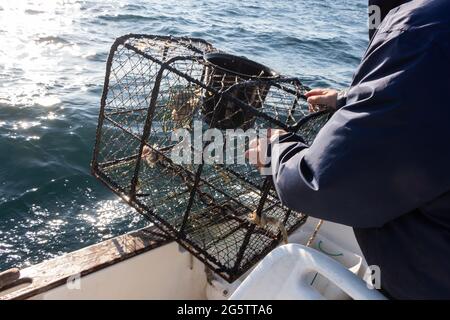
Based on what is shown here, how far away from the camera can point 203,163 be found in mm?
2141

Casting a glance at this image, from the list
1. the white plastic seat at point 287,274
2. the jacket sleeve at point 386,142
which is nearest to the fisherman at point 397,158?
the jacket sleeve at point 386,142

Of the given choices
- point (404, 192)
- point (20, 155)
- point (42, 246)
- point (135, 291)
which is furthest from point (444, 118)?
point (20, 155)

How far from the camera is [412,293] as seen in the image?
1273mm

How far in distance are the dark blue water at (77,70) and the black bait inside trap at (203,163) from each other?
1258mm

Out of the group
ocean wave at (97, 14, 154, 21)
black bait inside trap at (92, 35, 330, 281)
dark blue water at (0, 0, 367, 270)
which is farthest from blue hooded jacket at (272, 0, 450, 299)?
ocean wave at (97, 14, 154, 21)

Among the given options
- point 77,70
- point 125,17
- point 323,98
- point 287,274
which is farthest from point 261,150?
point 125,17

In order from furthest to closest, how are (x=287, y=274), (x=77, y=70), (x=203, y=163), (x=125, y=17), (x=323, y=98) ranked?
(x=125, y=17), (x=77, y=70), (x=203, y=163), (x=323, y=98), (x=287, y=274)

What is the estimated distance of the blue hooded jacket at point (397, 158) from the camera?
980 millimetres

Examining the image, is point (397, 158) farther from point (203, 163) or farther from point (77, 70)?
point (77, 70)

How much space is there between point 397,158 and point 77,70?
707 centimetres

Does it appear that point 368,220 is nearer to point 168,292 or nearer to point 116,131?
point 168,292

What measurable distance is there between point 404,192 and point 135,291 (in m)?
1.88

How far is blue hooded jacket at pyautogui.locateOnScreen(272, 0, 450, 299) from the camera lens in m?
0.98
